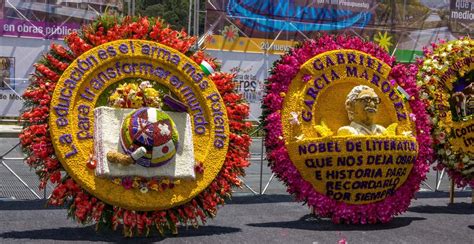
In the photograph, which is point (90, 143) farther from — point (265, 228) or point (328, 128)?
point (328, 128)

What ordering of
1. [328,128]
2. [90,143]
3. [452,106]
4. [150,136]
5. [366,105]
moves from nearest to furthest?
[150,136] < [90,143] < [366,105] < [328,128] < [452,106]

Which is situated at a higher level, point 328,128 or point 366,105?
point 366,105

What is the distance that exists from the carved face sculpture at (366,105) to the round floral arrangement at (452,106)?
1.42 m

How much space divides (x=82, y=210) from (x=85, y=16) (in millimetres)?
6378

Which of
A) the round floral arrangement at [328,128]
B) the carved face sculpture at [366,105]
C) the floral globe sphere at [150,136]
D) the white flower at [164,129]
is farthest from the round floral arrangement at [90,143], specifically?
the carved face sculpture at [366,105]

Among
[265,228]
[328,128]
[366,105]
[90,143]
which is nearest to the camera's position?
[90,143]

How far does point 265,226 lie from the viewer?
7043 millimetres

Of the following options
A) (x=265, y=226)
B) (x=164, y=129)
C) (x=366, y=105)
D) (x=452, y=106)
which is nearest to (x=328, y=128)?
(x=366, y=105)

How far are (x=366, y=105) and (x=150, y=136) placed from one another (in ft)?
8.21

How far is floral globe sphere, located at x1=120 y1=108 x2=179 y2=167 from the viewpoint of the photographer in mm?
5914

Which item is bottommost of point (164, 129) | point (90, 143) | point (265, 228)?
point (265, 228)

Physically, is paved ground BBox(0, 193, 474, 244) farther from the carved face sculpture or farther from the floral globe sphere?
the carved face sculpture

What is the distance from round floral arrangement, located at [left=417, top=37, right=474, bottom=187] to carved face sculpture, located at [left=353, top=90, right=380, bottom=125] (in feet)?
4.67

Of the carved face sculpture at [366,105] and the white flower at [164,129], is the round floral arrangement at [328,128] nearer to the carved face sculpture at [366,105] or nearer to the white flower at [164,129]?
the carved face sculpture at [366,105]
